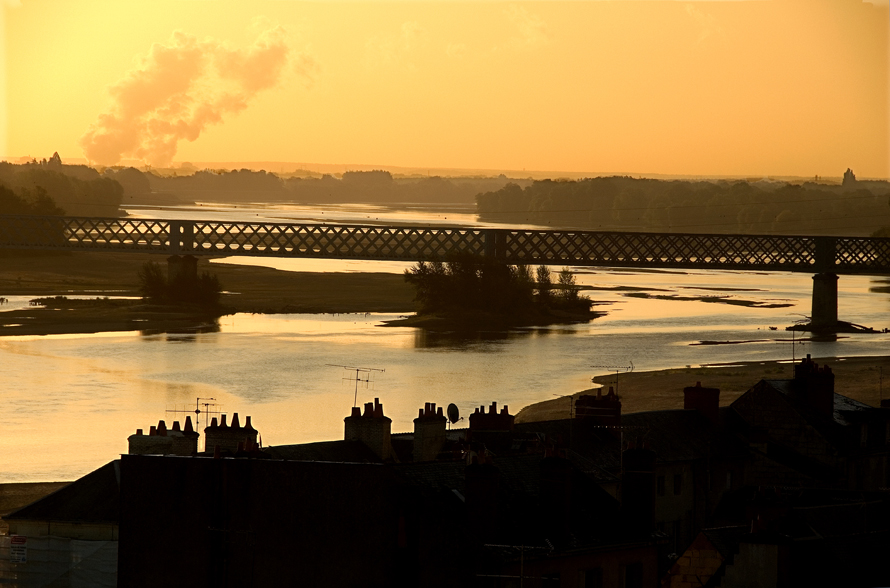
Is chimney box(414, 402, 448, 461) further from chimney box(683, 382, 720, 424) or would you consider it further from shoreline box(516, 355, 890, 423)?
shoreline box(516, 355, 890, 423)

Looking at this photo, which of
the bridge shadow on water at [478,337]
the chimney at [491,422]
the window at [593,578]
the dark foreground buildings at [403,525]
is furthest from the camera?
the bridge shadow on water at [478,337]

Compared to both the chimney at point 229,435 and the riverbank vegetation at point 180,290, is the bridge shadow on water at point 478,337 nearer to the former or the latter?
the riverbank vegetation at point 180,290

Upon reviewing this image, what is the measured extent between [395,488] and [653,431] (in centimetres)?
1299

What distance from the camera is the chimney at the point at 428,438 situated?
2814 centimetres

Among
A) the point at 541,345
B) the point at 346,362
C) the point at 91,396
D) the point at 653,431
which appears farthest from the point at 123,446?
the point at 541,345

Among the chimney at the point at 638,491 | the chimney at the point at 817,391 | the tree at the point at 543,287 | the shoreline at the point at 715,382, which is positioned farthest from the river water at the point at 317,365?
the chimney at the point at 638,491

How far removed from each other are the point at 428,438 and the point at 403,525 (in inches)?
278

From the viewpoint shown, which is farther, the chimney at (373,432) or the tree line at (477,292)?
the tree line at (477,292)

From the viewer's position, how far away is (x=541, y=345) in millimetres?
99125

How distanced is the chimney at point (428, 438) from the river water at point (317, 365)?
742 inches

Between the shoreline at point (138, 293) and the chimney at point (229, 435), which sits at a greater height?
the chimney at point (229, 435)

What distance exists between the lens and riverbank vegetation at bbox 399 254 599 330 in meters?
120

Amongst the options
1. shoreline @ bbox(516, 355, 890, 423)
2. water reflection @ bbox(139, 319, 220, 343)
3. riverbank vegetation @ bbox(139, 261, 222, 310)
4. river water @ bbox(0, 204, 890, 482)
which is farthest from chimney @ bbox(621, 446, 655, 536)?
riverbank vegetation @ bbox(139, 261, 222, 310)

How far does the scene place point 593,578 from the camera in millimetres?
22938
